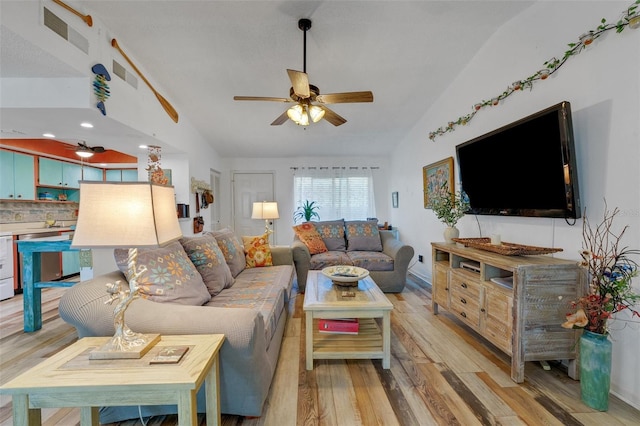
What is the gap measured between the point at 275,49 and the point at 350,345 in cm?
278

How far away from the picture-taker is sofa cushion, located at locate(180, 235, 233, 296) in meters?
2.14

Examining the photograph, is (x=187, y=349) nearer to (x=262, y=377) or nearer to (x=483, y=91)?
(x=262, y=377)

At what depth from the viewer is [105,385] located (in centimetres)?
94

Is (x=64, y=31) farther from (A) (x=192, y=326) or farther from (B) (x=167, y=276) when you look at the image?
(A) (x=192, y=326)

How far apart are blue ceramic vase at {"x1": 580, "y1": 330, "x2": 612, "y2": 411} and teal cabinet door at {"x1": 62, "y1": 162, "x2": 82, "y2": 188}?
6687mm

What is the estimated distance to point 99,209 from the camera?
1036mm

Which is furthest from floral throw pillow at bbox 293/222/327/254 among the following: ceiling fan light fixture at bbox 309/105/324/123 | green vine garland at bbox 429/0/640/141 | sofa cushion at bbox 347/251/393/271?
green vine garland at bbox 429/0/640/141

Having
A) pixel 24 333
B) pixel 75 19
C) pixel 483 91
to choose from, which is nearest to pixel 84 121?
pixel 75 19

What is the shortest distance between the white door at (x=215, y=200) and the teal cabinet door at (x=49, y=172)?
91.6 inches

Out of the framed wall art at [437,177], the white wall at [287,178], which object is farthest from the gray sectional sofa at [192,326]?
the white wall at [287,178]

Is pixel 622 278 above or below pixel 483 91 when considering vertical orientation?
below

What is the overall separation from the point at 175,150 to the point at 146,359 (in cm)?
341

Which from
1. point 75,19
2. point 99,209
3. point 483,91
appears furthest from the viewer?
point 483,91

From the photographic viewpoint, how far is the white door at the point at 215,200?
17.6 ft
